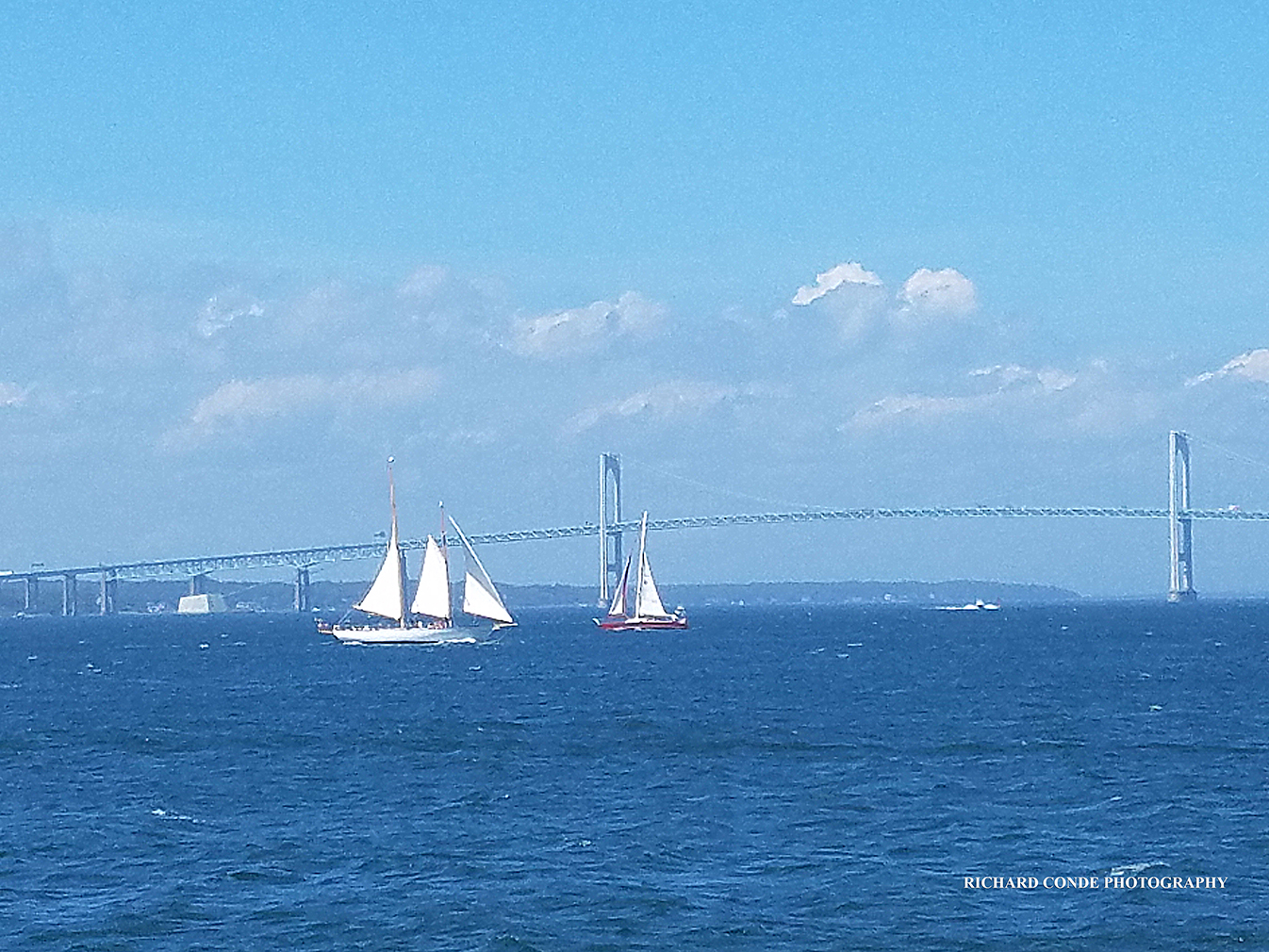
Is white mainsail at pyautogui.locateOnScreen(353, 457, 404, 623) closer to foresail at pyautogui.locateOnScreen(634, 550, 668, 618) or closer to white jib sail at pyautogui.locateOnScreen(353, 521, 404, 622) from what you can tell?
white jib sail at pyautogui.locateOnScreen(353, 521, 404, 622)

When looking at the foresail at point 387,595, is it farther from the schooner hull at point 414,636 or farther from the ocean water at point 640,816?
the ocean water at point 640,816

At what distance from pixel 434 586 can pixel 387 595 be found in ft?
11.9

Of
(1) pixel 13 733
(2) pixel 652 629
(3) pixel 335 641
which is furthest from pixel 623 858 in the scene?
(2) pixel 652 629

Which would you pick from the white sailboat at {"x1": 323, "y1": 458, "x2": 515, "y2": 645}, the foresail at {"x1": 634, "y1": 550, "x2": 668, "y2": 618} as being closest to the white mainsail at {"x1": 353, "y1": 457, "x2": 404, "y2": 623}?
the white sailboat at {"x1": 323, "y1": 458, "x2": 515, "y2": 645}

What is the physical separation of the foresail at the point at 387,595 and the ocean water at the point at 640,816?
41.5 m

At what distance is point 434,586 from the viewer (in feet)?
384

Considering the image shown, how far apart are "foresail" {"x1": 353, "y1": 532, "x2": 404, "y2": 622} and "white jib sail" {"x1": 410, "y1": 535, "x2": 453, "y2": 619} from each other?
3.96 feet

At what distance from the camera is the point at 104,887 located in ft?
94.3

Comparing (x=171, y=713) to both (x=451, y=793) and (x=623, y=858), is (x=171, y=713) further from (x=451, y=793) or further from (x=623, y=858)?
(x=623, y=858)

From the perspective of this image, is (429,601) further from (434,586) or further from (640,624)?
(640,624)

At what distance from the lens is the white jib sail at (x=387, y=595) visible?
384ft

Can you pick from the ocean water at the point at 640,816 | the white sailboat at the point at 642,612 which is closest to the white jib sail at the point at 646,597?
the white sailboat at the point at 642,612

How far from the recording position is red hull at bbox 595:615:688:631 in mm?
150125

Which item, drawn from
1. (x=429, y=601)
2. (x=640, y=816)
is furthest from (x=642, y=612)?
(x=640, y=816)
